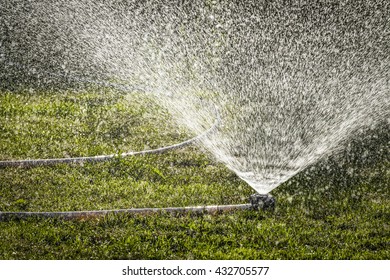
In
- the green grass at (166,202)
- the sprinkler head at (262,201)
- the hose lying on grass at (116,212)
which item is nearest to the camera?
the green grass at (166,202)

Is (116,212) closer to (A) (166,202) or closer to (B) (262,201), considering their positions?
(A) (166,202)

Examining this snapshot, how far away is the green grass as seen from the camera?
175 inches

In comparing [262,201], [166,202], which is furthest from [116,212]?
[262,201]

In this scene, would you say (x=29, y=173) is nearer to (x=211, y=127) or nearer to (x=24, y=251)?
(x=24, y=251)

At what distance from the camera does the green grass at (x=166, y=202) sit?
446cm

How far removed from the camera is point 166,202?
5.28 m

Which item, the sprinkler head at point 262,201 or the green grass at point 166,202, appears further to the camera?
the sprinkler head at point 262,201

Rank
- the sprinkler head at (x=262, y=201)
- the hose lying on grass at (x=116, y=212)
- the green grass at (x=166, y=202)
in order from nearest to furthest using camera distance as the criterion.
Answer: the green grass at (x=166, y=202) < the hose lying on grass at (x=116, y=212) < the sprinkler head at (x=262, y=201)

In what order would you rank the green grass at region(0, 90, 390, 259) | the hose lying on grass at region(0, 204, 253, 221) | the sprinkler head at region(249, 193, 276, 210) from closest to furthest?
the green grass at region(0, 90, 390, 259) < the hose lying on grass at region(0, 204, 253, 221) < the sprinkler head at region(249, 193, 276, 210)

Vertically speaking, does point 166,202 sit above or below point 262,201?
above

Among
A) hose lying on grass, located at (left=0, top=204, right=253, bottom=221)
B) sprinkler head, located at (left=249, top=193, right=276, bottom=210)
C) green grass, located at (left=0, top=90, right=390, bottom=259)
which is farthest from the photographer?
sprinkler head, located at (left=249, top=193, right=276, bottom=210)

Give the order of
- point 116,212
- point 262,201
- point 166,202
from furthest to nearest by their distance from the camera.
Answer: point 166,202
point 262,201
point 116,212

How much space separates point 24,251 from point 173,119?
4113 millimetres
